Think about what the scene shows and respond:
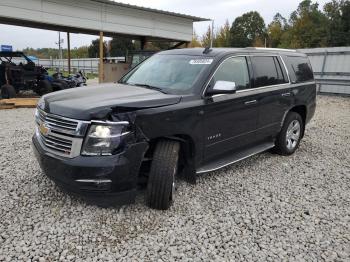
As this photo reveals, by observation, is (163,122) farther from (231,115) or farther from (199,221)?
(231,115)

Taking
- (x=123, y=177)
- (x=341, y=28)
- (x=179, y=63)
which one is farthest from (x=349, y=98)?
(x=341, y=28)

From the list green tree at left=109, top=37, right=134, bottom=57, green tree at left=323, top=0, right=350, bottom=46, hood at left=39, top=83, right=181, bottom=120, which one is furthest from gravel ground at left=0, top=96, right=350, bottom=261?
green tree at left=109, top=37, right=134, bottom=57

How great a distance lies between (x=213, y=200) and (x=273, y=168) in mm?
1737

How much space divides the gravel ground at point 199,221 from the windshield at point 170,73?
1.40 metres

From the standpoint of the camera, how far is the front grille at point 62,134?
3314mm

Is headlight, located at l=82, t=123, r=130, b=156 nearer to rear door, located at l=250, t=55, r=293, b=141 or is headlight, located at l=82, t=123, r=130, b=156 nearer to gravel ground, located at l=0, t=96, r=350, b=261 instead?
gravel ground, located at l=0, t=96, r=350, b=261

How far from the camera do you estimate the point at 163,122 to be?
3.65 meters

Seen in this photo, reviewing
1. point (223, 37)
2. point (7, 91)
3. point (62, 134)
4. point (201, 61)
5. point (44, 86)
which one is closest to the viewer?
point (62, 134)

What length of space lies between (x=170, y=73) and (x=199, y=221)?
208 cm

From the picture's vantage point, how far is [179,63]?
187 inches

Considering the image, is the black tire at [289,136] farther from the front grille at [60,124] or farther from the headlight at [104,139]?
the front grille at [60,124]

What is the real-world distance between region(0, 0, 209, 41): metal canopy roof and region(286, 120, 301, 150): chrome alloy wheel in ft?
35.4

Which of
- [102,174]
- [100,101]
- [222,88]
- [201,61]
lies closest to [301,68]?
[201,61]

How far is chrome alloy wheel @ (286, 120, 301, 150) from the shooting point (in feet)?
20.3
